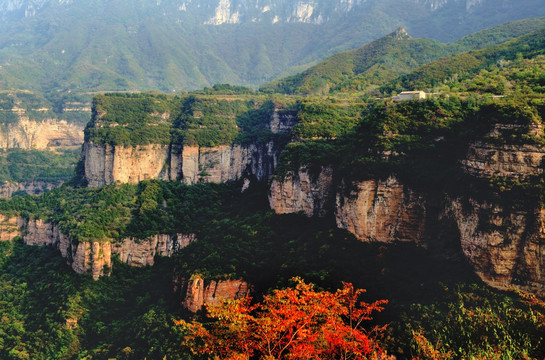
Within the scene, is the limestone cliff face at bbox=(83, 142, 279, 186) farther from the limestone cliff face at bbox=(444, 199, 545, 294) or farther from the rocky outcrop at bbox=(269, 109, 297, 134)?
the limestone cliff face at bbox=(444, 199, 545, 294)

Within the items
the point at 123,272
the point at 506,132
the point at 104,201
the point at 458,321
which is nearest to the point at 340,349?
the point at 458,321

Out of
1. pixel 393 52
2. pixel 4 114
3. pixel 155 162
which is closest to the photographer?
pixel 155 162

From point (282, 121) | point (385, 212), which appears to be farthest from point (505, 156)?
point (282, 121)

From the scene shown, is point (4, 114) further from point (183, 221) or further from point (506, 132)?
point (506, 132)

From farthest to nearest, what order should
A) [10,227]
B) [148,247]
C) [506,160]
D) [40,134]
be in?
[40,134] → [10,227] → [148,247] → [506,160]

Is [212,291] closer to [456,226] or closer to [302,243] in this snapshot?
[302,243]

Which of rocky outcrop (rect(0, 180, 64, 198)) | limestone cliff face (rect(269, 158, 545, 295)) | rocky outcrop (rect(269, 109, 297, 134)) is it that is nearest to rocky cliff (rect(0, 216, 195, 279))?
limestone cliff face (rect(269, 158, 545, 295))
